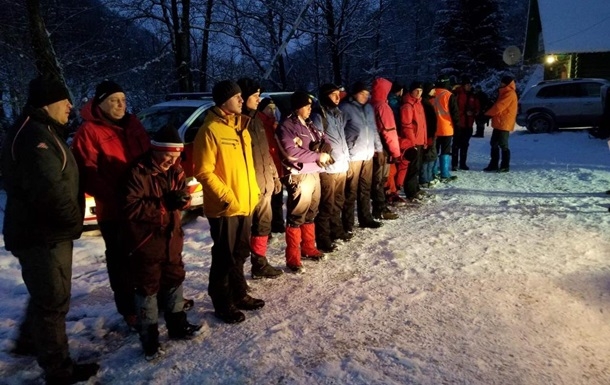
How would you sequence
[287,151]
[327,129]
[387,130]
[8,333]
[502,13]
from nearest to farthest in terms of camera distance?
[8,333] < [287,151] < [327,129] < [387,130] < [502,13]

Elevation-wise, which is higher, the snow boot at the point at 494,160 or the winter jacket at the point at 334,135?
the winter jacket at the point at 334,135

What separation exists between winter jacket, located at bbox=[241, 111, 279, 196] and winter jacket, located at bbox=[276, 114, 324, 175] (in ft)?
1.48

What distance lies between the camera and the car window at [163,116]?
7680mm

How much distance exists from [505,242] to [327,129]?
2.64 metres

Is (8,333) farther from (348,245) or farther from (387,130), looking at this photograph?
(387,130)

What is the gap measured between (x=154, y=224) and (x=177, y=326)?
916 mm

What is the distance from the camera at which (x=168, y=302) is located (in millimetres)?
3555

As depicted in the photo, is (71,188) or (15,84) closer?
(71,188)

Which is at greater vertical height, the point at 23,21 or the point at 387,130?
the point at 23,21

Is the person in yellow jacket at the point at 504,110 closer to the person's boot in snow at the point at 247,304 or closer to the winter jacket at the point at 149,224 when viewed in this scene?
the person's boot in snow at the point at 247,304

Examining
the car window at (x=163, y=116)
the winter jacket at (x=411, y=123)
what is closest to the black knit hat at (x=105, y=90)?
the car window at (x=163, y=116)

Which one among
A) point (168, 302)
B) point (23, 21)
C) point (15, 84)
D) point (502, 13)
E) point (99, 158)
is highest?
point (502, 13)

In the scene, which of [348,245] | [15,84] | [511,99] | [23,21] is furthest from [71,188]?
[15,84]

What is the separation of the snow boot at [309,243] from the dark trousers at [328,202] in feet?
0.66
